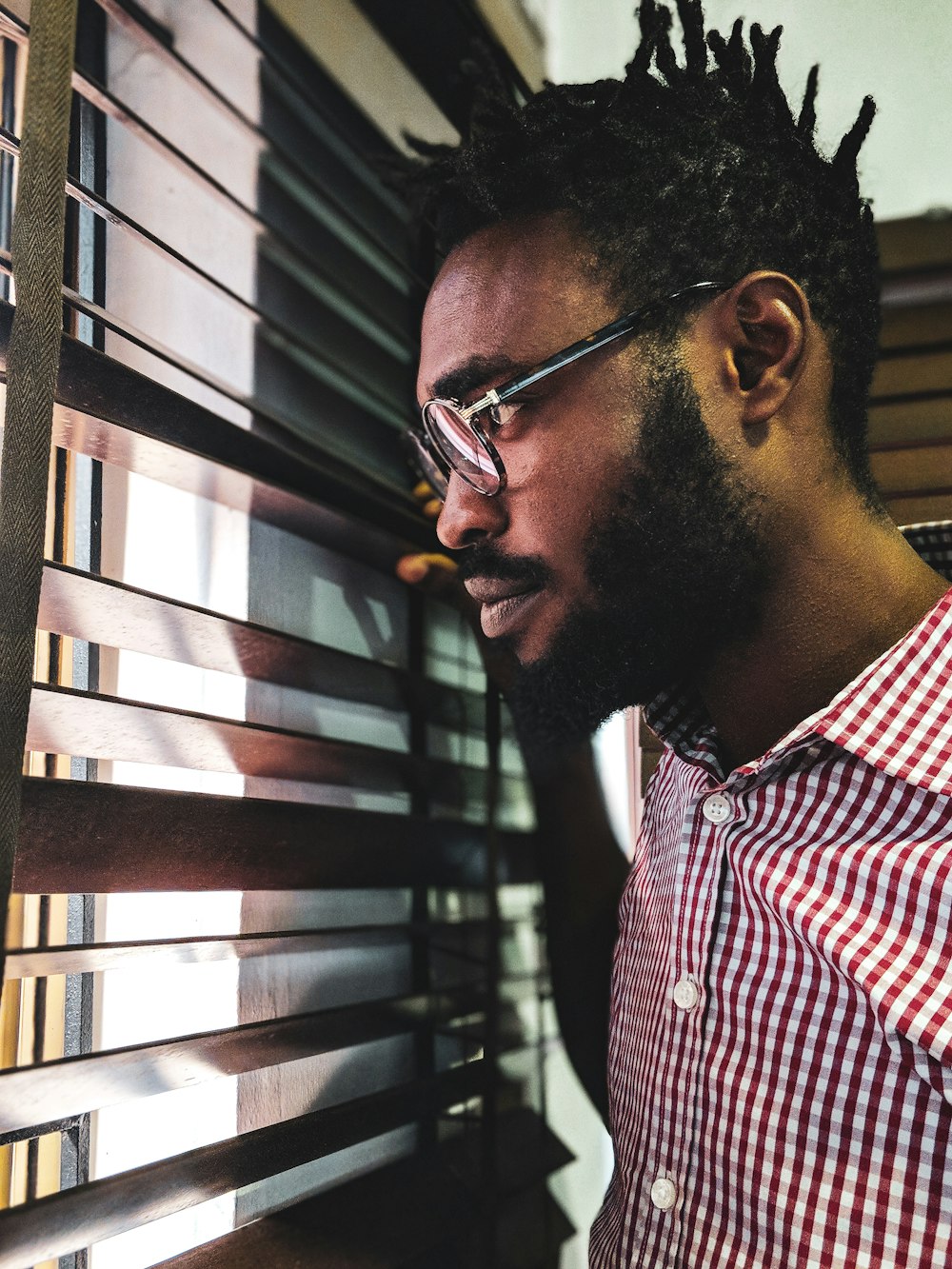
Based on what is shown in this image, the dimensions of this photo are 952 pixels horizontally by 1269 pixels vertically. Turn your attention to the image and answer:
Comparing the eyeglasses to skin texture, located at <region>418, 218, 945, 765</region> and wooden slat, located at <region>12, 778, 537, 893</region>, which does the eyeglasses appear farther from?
wooden slat, located at <region>12, 778, 537, 893</region>

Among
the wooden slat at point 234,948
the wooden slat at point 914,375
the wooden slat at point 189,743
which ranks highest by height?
the wooden slat at point 914,375

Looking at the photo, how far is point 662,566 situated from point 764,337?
268mm

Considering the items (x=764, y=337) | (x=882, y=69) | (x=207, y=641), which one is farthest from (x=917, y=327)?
(x=207, y=641)

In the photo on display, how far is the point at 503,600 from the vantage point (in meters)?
1.07

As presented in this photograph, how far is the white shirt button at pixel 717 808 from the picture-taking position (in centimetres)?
103

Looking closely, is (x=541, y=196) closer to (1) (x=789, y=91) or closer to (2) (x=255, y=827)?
(1) (x=789, y=91)

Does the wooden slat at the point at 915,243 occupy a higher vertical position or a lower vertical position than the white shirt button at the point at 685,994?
higher

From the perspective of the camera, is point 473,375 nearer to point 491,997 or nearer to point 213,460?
point 213,460

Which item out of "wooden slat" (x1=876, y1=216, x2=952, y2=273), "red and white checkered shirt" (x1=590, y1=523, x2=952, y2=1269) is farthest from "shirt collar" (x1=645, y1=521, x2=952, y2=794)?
"wooden slat" (x1=876, y1=216, x2=952, y2=273)

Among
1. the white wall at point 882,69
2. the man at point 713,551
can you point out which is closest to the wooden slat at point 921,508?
the man at point 713,551

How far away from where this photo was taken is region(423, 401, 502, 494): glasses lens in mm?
1028

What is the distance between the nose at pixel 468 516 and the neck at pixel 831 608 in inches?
12.2

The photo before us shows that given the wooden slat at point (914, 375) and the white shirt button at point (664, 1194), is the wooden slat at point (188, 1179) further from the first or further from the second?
the wooden slat at point (914, 375)

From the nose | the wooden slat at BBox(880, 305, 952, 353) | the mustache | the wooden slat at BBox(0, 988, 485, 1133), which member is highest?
the wooden slat at BBox(880, 305, 952, 353)
